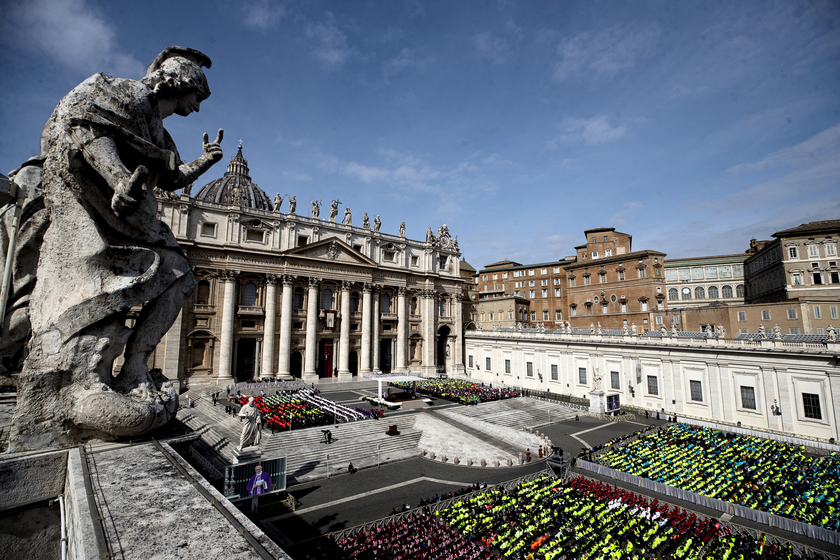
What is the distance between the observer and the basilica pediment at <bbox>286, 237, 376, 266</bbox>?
43.4 m

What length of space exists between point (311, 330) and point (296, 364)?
4244 millimetres

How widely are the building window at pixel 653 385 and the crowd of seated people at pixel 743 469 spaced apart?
25.0 feet

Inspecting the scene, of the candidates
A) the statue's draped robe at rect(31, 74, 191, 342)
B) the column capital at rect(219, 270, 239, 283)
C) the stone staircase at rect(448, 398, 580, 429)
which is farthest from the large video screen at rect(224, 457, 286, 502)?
the column capital at rect(219, 270, 239, 283)

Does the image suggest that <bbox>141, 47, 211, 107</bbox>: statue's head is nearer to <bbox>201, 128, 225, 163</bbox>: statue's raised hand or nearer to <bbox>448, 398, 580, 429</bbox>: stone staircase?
<bbox>201, 128, 225, 163</bbox>: statue's raised hand

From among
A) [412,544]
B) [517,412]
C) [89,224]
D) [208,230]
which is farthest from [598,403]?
[208,230]

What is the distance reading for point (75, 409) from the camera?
5.87m

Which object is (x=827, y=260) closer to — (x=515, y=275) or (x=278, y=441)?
(x=515, y=275)

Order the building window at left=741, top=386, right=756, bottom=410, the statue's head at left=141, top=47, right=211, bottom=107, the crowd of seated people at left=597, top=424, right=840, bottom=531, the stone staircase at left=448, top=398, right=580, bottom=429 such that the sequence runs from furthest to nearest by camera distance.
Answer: the stone staircase at left=448, top=398, right=580, bottom=429
the building window at left=741, top=386, right=756, bottom=410
the crowd of seated people at left=597, top=424, right=840, bottom=531
the statue's head at left=141, top=47, right=211, bottom=107

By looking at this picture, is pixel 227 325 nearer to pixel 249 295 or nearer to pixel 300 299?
pixel 249 295

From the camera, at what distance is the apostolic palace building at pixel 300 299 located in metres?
38.2

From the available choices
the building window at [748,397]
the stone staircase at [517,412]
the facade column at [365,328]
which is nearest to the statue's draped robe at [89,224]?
the stone staircase at [517,412]

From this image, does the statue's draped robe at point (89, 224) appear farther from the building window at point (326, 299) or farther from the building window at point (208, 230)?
the building window at point (326, 299)

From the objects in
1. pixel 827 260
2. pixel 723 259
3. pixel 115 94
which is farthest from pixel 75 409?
pixel 723 259

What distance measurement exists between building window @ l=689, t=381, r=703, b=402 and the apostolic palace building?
2818 cm
